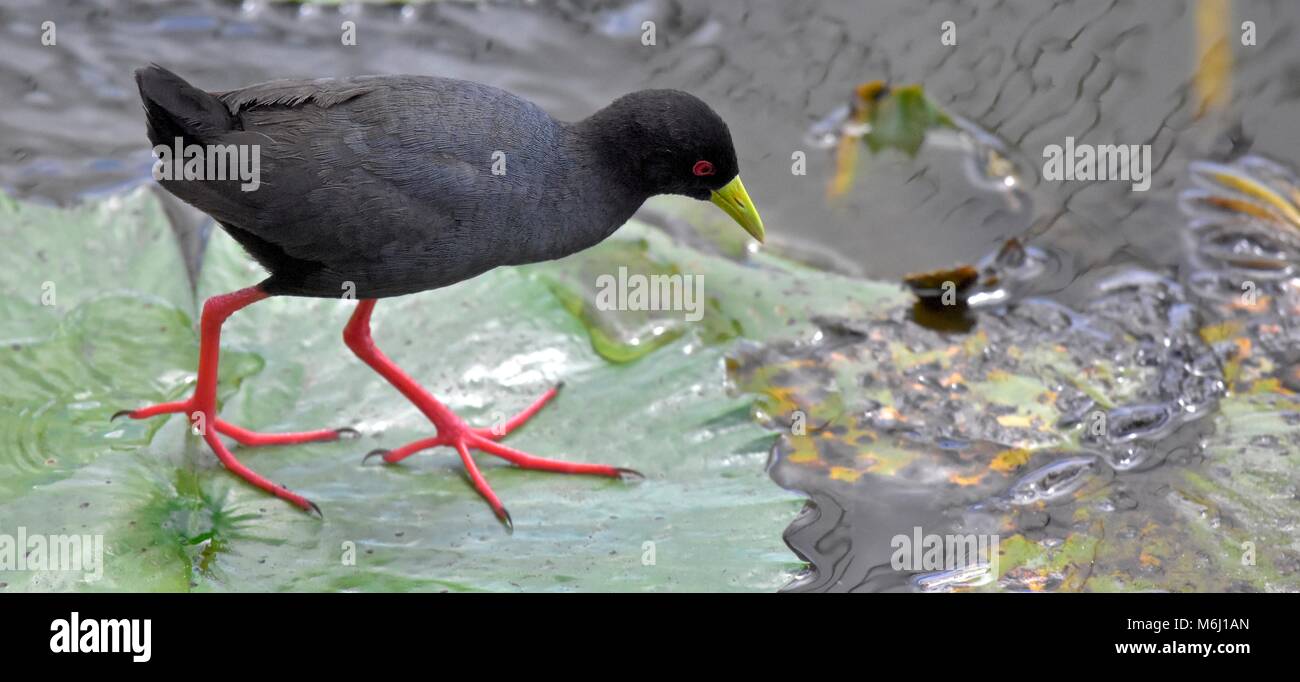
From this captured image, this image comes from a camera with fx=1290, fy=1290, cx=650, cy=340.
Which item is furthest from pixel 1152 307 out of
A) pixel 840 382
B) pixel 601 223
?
pixel 601 223

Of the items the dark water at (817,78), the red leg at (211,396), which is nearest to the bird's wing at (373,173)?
the red leg at (211,396)

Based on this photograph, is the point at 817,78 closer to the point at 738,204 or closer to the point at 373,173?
the point at 738,204

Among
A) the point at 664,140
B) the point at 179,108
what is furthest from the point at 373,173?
the point at 664,140

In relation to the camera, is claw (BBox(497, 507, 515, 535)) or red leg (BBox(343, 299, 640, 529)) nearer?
claw (BBox(497, 507, 515, 535))

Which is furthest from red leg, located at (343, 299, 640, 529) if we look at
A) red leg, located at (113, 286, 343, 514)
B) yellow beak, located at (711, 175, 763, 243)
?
yellow beak, located at (711, 175, 763, 243)

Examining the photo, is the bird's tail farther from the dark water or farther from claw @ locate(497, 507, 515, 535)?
the dark water

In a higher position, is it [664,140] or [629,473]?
[664,140]

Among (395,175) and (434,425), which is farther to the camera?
(434,425)

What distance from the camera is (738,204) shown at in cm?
339

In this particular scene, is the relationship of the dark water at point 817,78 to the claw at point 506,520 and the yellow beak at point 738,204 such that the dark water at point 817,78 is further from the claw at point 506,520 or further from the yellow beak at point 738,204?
the claw at point 506,520

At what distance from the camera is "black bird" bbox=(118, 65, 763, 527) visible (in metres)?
2.93

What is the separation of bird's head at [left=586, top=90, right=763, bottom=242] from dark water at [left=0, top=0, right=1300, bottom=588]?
1056 mm

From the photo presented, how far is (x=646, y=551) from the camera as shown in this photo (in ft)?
9.66

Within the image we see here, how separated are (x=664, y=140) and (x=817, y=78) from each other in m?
1.77
